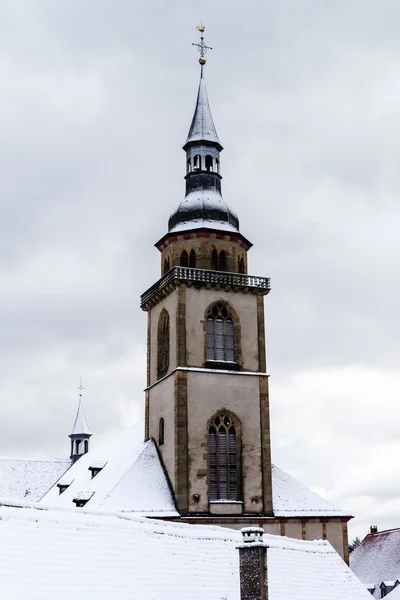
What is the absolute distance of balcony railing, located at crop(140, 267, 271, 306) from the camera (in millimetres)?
47875

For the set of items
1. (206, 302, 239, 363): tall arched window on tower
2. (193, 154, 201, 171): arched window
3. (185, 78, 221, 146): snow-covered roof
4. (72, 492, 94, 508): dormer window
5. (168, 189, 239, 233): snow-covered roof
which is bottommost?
(72, 492, 94, 508): dormer window

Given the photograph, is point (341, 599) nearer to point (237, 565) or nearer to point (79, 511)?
point (237, 565)

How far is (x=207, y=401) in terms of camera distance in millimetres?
46500

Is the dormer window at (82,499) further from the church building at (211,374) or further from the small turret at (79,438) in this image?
the small turret at (79,438)

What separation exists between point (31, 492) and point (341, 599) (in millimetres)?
41559

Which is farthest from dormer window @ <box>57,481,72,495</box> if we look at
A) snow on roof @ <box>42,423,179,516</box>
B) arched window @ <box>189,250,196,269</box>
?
arched window @ <box>189,250,196,269</box>

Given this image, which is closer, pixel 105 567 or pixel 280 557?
pixel 105 567

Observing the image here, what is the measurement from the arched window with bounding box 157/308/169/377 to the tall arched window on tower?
273 cm

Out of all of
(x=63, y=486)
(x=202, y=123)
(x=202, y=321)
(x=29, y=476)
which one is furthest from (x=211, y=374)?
(x=29, y=476)

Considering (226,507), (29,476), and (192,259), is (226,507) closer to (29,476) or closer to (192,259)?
(192,259)

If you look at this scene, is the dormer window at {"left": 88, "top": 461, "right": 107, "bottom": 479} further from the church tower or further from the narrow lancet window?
the narrow lancet window

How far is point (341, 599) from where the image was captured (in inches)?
1198

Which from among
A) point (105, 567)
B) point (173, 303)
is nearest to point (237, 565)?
point (105, 567)

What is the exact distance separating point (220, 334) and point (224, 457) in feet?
22.1
